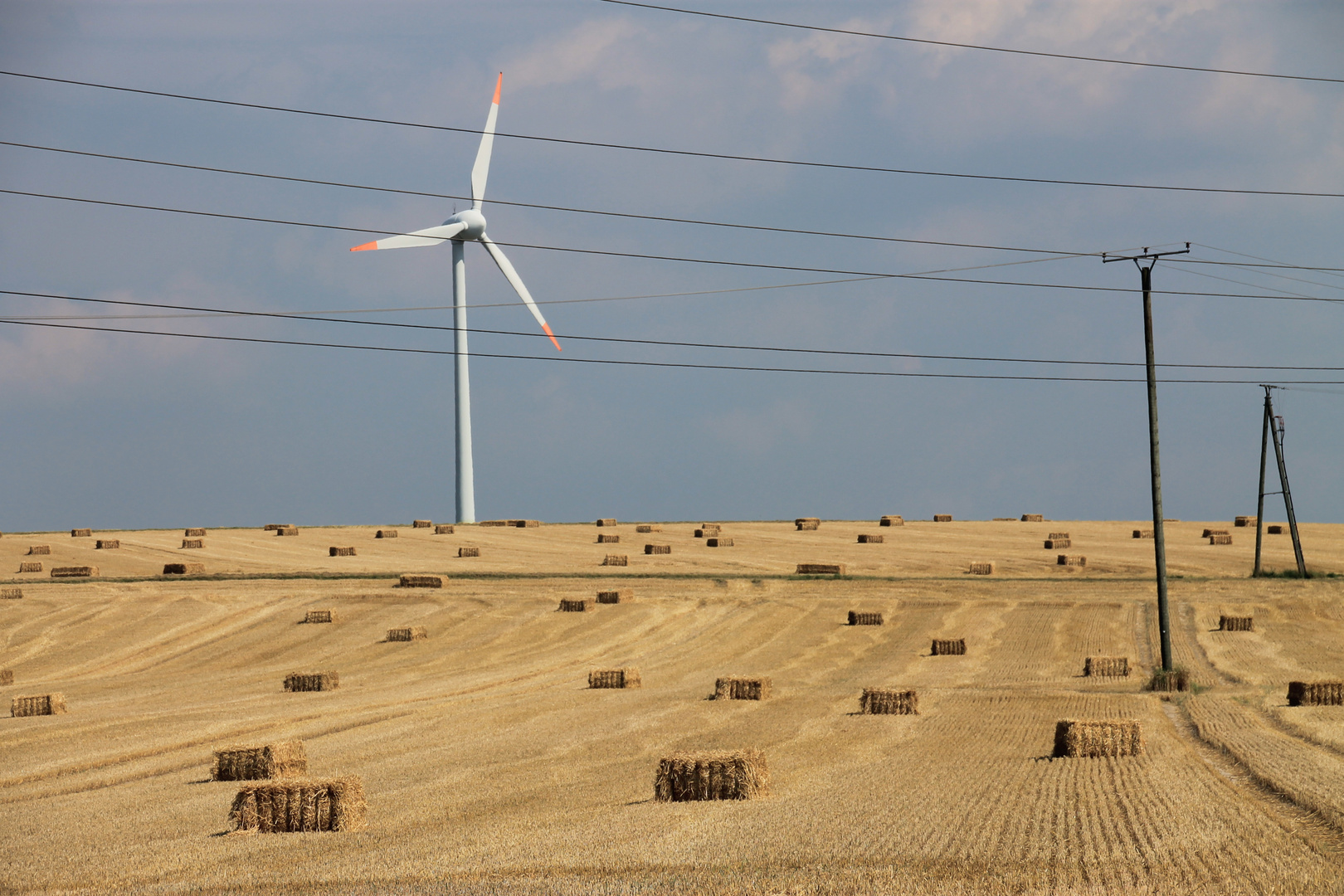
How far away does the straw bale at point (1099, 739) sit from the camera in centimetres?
2927

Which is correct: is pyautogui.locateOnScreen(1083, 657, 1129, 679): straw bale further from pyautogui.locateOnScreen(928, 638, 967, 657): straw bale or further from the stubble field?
pyautogui.locateOnScreen(928, 638, 967, 657): straw bale

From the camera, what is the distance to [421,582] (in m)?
74.6

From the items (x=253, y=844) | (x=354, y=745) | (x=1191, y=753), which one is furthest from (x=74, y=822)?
(x=1191, y=753)

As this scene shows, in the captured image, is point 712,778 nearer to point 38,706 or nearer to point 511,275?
point 38,706

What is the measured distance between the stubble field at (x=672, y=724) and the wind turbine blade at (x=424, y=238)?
70.9 ft

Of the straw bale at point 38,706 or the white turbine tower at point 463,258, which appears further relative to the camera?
the white turbine tower at point 463,258

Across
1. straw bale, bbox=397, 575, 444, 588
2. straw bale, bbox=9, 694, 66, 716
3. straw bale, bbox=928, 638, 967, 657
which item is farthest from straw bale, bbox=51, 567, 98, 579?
straw bale, bbox=928, 638, 967, 657

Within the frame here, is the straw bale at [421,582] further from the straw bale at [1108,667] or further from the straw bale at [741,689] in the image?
the straw bale at [1108,667]

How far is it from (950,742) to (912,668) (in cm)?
1969

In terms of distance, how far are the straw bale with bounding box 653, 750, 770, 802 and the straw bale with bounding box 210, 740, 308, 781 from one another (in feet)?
29.5

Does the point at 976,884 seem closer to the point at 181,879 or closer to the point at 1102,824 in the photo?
the point at 1102,824

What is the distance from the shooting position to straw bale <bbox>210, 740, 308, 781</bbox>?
2862 cm

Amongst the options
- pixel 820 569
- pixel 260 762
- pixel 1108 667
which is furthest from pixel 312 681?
pixel 820 569

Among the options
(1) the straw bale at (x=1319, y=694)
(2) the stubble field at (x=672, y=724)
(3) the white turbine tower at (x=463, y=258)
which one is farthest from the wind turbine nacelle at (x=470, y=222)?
(1) the straw bale at (x=1319, y=694)
